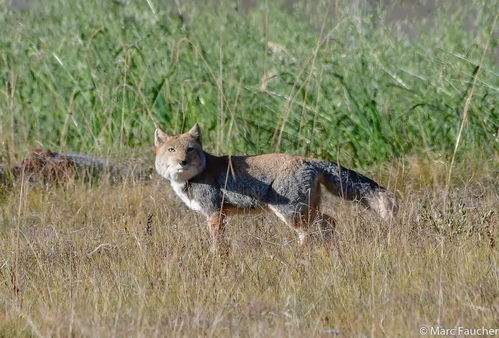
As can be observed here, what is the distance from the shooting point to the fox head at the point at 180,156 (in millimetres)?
6871

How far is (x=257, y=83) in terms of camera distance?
1012 centimetres

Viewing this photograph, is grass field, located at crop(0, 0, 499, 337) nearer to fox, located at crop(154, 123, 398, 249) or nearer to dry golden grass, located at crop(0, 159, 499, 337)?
dry golden grass, located at crop(0, 159, 499, 337)

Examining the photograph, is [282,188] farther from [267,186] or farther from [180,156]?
[180,156]

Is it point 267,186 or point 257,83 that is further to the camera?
point 257,83

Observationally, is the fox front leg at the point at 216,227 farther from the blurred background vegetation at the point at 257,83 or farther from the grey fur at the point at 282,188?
the blurred background vegetation at the point at 257,83

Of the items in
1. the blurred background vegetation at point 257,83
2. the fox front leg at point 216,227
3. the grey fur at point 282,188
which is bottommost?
the blurred background vegetation at point 257,83

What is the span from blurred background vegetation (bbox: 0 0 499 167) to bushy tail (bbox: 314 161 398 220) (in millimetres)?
1379

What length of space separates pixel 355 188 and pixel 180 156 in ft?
3.80

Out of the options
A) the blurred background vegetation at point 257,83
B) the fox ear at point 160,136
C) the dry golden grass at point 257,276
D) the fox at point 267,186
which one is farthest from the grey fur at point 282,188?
the blurred background vegetation at point 257,83

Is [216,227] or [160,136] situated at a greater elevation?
[160,136]

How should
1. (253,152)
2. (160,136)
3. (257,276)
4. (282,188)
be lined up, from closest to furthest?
(257,276) → (282,188) → (160,136) → (253,152)

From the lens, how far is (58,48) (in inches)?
425

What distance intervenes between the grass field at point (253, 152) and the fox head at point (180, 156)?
35cm

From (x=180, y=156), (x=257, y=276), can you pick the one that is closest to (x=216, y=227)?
(x=180, y=156)
